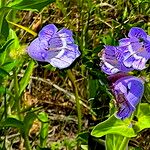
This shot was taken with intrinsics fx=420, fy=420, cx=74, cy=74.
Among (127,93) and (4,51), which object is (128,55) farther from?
(4,51)

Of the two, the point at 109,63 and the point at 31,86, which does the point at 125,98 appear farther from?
the point at 31,86

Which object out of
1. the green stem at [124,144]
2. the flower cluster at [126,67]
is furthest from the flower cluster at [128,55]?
the green stem at [124,144]

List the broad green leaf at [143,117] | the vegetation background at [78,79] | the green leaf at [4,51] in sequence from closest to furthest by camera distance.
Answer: the broad green leaf at [143,117], the green leaf at [4,51], the vegetation background at [78,79]

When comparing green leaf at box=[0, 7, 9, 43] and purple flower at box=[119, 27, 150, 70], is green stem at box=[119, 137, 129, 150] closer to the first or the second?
purple flower at box=[119, 27, 150, 70]

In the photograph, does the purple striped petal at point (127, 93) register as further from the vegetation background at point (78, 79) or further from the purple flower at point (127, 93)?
the vegetation background at point (78, 79)

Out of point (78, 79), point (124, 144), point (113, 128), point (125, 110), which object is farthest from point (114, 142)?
point (78, 79)

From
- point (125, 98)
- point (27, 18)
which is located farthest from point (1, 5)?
point (27, 18)
